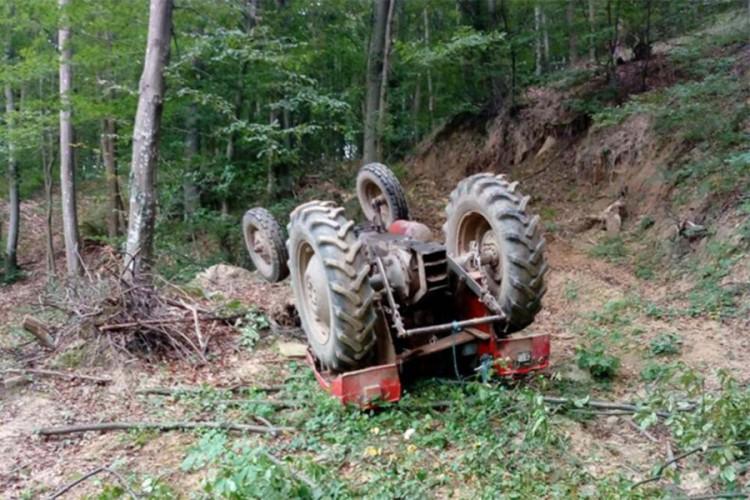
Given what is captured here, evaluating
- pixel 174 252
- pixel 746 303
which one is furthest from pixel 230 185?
pixel 746 303

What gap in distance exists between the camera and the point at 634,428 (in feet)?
12.4

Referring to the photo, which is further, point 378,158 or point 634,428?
point 378,158

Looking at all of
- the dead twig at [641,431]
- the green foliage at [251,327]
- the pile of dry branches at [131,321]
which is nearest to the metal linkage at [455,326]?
the dead twig at [641,431]

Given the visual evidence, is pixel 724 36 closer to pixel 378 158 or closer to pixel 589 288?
pixel 589 288

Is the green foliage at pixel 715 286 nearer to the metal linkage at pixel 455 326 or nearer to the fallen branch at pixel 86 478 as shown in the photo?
the metal linkage at pixel 455 326

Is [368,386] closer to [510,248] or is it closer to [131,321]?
[510,248]

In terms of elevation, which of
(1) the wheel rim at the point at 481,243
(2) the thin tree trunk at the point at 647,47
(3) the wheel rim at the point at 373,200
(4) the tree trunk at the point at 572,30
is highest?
(4) the tree trunk at the point at 572,30

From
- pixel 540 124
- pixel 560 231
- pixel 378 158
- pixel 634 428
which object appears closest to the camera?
pixel 634 428

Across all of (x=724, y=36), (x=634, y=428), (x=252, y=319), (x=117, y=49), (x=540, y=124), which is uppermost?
(x=117, y=49)

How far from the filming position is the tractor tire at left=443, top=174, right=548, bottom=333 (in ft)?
14.6

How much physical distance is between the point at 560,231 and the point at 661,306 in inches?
129

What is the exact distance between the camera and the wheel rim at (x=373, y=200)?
738 centimetres

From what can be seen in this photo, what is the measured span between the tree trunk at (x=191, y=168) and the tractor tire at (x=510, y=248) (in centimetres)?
819

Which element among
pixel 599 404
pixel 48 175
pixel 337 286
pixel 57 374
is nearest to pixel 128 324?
pixel 57 374
